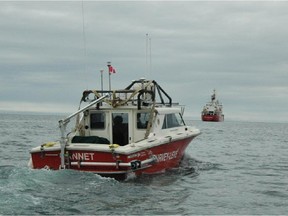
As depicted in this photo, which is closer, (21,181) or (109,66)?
(21,181)

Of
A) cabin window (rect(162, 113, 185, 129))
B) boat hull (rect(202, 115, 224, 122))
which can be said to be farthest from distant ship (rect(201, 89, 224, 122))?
cabin window (rect(162, 113, 185, 129))

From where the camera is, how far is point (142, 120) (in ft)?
53.7

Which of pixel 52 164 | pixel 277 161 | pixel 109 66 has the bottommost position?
pixel 277 161

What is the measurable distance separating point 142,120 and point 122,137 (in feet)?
2.94

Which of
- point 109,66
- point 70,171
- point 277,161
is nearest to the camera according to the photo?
point 70,171

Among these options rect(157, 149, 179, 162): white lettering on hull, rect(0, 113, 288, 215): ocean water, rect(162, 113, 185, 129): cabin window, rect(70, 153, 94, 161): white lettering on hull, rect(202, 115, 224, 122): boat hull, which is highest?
rect(162, 113, 185, 129): cabin window

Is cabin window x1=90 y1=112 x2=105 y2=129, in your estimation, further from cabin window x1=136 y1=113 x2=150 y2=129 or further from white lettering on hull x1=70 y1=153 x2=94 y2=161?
white lettering on hull x1=70 y1=153 x2=94 y2=161

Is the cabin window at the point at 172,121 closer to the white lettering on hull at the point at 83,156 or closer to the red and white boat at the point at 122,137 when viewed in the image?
the red and white boat at the point at 122,137

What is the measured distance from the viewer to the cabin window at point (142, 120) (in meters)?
16.3

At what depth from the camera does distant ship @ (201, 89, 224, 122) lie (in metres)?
111

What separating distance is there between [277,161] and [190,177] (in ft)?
29.9

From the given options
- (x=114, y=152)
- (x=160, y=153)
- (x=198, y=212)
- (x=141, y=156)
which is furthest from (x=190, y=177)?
(x=198, y=212)

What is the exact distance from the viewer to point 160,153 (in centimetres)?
1572

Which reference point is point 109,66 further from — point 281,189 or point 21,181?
point 281,189
